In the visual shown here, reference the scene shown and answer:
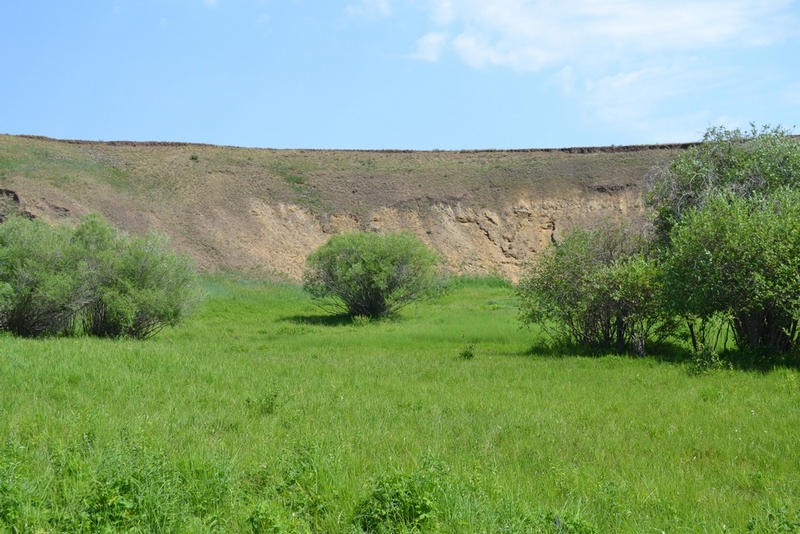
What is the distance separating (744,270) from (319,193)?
161 ft

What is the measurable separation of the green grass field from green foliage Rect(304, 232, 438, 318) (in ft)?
53.0

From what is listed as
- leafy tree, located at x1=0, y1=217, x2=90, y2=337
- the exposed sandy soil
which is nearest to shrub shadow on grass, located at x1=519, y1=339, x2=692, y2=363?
leafy tree, located at x1=0, y1=217, x2=90, y2=337

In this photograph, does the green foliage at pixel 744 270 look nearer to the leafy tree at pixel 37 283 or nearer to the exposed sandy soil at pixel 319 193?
the leafy tree at pixel 37 283

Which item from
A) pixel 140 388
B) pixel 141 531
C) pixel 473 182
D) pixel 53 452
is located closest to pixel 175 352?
pixel 140 388

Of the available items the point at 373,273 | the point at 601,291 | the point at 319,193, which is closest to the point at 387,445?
the point at 601,291

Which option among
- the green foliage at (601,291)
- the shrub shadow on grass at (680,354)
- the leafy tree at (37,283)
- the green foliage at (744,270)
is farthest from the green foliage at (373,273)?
the green foliage at (744,270)

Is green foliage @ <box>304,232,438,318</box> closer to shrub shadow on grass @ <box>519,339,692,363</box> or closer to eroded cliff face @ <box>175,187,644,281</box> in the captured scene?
shrub shadow on grass @ <box>519,339,692,363</box>

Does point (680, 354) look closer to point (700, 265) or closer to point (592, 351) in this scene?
point (592, 351)

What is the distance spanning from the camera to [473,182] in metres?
64.7

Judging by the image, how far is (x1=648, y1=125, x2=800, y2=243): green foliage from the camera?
739 inches

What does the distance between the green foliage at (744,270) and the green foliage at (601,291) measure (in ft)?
3.09

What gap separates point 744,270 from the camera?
569 inches

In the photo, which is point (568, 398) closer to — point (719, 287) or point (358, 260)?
point (719, 287)

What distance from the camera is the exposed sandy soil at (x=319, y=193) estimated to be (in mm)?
50500
